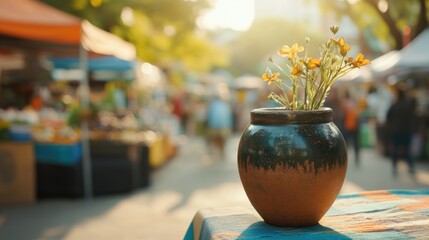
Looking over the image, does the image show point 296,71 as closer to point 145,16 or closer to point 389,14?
point 389,14

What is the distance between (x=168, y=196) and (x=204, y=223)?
5.88 meters

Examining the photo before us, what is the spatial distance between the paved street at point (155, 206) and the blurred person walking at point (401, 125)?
40cm

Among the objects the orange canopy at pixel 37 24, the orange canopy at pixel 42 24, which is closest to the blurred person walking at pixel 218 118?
the orange canopy at pixel 42 24

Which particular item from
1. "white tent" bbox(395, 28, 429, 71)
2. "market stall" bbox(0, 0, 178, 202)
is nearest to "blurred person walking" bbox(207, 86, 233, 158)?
"market stall" bbox(0, 0, 178, 202)

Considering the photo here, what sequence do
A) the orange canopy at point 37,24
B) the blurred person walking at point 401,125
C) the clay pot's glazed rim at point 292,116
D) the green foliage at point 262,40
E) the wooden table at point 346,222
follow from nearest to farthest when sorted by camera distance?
the wooden table at point 346,222 → the clay pot's glazed rim at point 292,116 → the orange canopy at point 37,24 → the blurred person walking at point 401,125 → the green foliage at point 262,40

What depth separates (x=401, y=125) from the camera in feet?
34.8

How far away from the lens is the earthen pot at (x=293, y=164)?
248 cm

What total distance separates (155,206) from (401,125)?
5690mm

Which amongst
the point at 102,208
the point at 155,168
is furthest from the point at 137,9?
the point at 102,208

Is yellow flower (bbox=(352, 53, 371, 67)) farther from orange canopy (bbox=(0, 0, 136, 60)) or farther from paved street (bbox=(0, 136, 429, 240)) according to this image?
orange canopy (bbox=(0, 0, 136, 60))

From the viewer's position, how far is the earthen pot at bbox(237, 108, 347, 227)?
2.48 m

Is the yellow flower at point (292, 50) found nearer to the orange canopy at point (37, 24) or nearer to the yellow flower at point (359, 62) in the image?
the yellow flower at point (359, 62)

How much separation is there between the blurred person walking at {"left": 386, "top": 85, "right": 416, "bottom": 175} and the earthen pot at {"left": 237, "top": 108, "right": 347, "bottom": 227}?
8.52m

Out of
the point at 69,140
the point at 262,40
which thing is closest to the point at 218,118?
the point at 69,140
